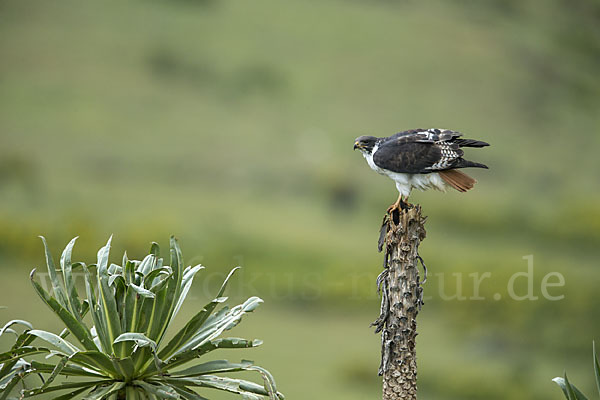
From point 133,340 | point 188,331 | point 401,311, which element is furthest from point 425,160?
point 133,340

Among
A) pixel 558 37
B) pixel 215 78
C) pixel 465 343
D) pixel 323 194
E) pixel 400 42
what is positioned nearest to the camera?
pixel 465 343

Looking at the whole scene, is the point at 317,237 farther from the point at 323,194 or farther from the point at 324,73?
the point at 324,73

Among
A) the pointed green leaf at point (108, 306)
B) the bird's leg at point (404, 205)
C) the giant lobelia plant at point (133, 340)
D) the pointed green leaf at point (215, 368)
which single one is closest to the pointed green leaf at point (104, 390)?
the giant lobelia plant at point (133, 340)

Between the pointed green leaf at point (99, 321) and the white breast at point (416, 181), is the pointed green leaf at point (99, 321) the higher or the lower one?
the lower one

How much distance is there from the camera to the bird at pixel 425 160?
3699 mm

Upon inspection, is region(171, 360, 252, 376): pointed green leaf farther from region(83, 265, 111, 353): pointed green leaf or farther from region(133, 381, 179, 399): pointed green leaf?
region(83, 265, 111, 353): pointed green leaf

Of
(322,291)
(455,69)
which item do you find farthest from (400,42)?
(322,291)

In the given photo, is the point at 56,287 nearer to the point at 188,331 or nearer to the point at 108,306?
the point at 108,306

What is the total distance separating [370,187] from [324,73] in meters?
3.04

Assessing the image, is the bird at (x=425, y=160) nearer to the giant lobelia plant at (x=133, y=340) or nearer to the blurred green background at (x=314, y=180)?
the giant lobelia plant at (x=133, y=340)

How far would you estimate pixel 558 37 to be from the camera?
57.0ft

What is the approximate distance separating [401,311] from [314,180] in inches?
378

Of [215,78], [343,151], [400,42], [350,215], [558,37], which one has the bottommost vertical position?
[350,215]

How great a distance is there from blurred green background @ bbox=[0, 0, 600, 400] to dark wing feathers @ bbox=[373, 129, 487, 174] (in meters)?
6.96
